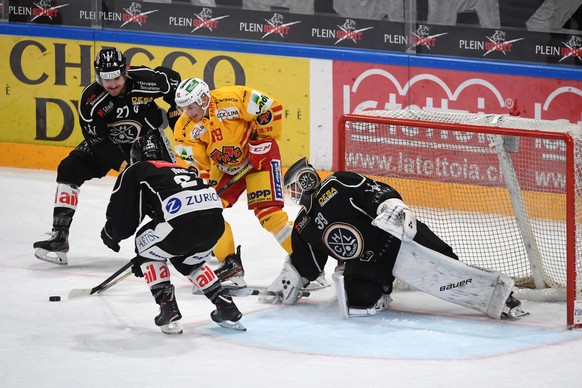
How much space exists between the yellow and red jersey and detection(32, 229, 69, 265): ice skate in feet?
3.36

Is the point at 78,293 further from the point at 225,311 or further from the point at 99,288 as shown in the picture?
the point at 225,311

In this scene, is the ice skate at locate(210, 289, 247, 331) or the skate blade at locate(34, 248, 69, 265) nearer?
the ice skate at locate(210, 289, 247, 331)

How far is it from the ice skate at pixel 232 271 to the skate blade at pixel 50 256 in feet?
3.66

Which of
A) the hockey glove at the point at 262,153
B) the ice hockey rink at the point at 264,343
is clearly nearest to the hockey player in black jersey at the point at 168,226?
the ice hockey rink at the point at 264,343

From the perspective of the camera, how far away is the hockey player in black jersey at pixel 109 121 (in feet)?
23.0

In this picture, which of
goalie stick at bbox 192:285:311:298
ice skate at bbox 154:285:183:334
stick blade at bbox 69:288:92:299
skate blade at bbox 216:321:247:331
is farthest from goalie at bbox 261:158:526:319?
stick blade at bbox 69:288:92:299

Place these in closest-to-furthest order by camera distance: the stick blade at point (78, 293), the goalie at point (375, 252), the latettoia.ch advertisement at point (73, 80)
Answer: the goalie at point (375, 252)
the stick blade at point (78, 293)
the latettoia.ch advertisement at point (73, 80)

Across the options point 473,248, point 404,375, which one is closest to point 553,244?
point 473,248

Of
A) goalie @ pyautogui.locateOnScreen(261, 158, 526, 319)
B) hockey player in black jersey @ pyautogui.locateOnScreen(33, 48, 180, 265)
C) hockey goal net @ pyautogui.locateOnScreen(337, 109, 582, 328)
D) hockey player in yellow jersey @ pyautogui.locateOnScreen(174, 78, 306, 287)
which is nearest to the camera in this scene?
goalie @ pyautogui.locateOnScreen(261, 158, 526, 319)

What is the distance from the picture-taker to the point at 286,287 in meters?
6.38

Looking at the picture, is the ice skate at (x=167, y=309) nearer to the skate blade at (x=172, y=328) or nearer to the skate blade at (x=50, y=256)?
the skate blade at (x=172, y=328)

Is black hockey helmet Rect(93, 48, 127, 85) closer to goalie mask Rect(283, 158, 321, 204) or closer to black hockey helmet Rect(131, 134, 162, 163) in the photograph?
black hockey helmet Rect(131, 134, 162, 163)

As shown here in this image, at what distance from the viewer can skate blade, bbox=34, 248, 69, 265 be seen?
7.32m

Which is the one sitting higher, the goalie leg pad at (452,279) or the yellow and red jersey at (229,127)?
the yellow and red jersey at (229,127)
